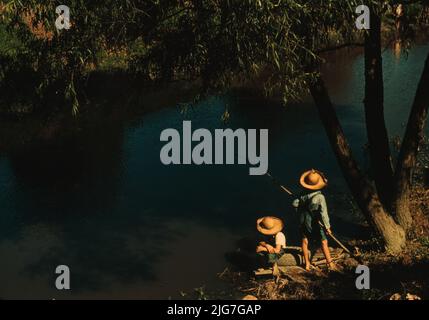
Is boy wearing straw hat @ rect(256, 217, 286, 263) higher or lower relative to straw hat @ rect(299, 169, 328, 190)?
lower

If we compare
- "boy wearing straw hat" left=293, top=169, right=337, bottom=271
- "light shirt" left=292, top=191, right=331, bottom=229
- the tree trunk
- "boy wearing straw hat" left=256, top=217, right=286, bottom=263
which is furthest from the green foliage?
"boy wearing straw hat" left=256, top=217, right=286, bottom=263

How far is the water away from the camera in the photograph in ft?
31.5

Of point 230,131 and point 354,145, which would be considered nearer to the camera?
point 354,145

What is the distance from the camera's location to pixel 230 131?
1712 cm

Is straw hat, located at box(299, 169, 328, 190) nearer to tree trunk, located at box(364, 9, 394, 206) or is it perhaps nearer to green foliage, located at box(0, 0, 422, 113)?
tree trunk, located at box(364, 9, 394, 206)

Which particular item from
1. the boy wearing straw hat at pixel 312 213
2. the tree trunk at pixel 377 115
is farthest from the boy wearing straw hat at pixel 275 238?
the tree trunk at pixel 377 115

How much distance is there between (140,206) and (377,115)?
18.9ft

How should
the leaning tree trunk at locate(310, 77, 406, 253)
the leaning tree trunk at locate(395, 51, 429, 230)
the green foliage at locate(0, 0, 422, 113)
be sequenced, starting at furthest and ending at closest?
the leaning tree trunk at locate(310, 77, 406, 253), the leaning tree trunk at locate(395, 51, 429, 230), the green foliage at locate(0, 0, 422, 113)

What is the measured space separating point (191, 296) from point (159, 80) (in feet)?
12.6

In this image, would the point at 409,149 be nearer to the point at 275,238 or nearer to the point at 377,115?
the point at 377,115

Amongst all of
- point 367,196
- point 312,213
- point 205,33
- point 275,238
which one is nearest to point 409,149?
point 367,196

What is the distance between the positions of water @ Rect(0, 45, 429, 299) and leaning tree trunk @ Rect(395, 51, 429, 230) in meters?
1.02

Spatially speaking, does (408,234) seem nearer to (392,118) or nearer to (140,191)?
(140,191)

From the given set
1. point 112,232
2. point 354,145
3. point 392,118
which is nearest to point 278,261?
point 112,232
